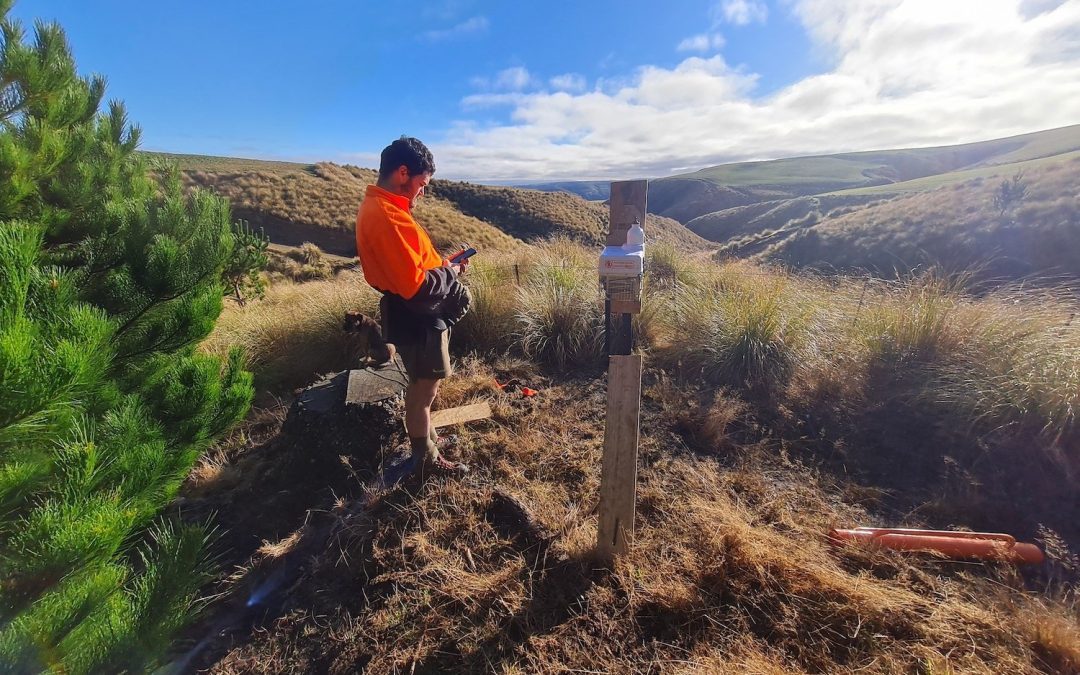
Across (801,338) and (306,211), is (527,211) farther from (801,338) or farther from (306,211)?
(801,338)

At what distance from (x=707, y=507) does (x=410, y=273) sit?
6.94 feet

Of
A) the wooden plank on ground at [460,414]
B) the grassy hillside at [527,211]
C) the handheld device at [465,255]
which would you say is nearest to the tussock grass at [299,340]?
the wooden plank on ground at [460,414]

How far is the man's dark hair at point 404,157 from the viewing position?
7.74 ft

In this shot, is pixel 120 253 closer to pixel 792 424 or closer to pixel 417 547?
pixel 417 547

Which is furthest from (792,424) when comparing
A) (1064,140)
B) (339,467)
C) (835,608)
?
(1064,140)

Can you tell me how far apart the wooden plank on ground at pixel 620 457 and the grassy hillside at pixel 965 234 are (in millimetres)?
14169

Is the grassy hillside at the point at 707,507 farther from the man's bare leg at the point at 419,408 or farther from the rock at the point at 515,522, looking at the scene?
the man's bare leg at the point at 419,408

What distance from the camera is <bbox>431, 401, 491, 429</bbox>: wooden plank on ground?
11.8 feet

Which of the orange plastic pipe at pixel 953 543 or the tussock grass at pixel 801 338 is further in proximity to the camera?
the tussock grass at pixel 801 338

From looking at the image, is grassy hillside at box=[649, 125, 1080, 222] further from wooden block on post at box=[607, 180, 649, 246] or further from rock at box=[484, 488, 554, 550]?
rock at box=[484, 488, 554, 550]

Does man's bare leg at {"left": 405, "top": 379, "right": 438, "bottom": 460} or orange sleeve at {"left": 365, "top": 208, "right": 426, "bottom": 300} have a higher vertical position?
orange sleeve at {"left": 365, "top": 208, "right": 426, "bottom": 300}

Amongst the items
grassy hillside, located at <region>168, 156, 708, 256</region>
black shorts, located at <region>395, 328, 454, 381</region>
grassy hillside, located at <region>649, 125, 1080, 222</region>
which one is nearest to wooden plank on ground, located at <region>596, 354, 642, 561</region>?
black shorts, located at <region>395, 328, 454, 381</region>

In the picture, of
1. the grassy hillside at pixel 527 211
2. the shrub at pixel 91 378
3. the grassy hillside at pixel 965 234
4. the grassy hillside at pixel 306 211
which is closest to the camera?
the shrub at pixel 91 378

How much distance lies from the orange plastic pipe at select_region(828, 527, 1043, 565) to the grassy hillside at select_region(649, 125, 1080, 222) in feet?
319
